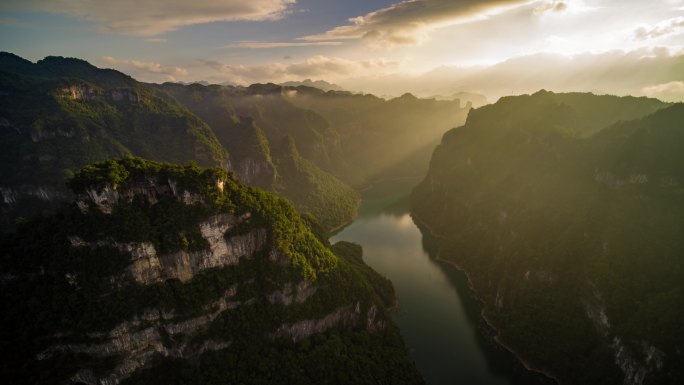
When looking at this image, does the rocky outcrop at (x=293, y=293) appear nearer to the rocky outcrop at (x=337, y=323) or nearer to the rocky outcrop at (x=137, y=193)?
the rocky outcrop at (x=337, y=323)

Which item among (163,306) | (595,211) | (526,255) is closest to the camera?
(163,306)

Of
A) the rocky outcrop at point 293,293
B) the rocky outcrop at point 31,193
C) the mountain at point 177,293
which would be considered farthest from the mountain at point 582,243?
the rocky outcrop at point 31,193

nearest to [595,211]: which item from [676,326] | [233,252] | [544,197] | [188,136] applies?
[544,197]

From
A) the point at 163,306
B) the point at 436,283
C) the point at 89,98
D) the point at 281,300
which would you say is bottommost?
the point at 436,283

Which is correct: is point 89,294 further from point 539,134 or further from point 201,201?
point 539,134

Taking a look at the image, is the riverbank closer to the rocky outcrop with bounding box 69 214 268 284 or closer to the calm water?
the calm water
